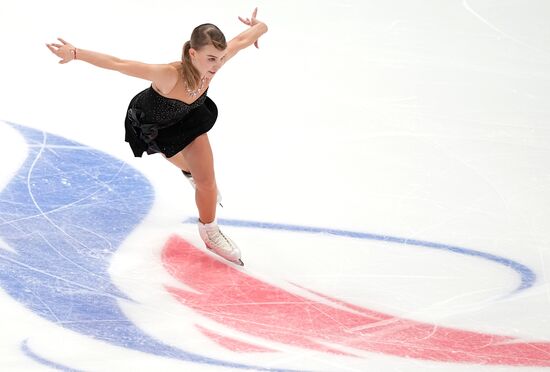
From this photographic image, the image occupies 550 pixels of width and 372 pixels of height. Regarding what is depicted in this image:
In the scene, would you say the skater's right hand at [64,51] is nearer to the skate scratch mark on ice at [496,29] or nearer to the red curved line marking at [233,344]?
the red curved line marking at [233,344]

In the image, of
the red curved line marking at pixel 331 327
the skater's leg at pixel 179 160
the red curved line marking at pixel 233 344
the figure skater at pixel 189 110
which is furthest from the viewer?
the skater's leg at pixel 179 160

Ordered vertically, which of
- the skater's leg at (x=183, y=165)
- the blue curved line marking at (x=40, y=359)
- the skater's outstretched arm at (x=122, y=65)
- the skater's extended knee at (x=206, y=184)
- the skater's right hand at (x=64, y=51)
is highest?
the skater's right hand at (x=64, y=51)

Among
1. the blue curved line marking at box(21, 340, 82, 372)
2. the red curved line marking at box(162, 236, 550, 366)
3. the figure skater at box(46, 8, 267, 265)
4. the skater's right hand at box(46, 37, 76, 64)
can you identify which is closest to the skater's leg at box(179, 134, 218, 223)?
the figure skater at box(46, 8, 267, 265)

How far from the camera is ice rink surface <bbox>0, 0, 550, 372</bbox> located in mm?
4031

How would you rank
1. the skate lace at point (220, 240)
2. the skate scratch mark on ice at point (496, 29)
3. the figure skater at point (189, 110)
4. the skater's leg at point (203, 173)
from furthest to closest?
1. the skate scratch mark on ice at point (496, 29)
2. the skate lace at point (220, 240)
3. the skater's leg at point (203, 173)
4. the figure skater at point (189, 110)

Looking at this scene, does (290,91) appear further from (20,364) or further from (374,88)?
(20,364)

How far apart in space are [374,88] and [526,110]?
1.03 meters

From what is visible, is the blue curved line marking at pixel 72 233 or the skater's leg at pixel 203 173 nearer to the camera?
the blue curved line marking at pixel 72 233

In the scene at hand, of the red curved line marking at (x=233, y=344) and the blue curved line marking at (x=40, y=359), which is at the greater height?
the red curved line marking at (x=233, y=344)

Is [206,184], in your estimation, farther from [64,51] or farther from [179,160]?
[64,51]

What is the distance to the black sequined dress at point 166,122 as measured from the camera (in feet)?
14.6

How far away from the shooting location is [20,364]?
363 centimetres

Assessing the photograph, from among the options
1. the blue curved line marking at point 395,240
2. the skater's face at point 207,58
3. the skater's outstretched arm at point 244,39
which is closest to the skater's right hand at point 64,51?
Answer: the skater's face at point 207,58

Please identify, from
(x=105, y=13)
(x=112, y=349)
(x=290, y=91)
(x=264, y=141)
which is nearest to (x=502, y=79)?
(x=290, y=91)
